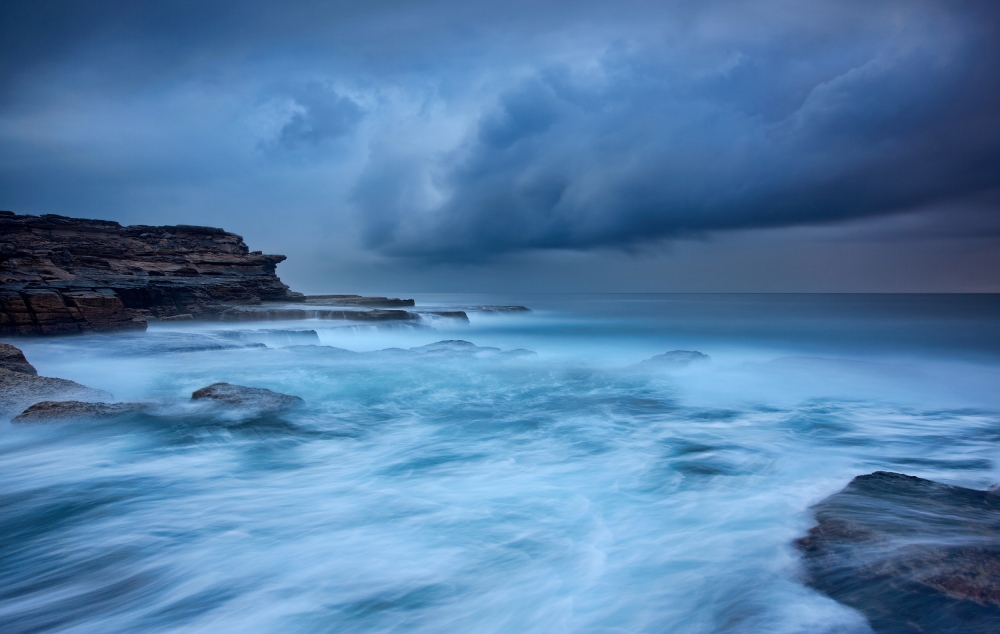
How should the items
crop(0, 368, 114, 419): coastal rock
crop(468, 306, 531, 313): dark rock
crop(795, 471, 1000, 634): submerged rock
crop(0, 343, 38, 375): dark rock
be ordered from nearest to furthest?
crop(795, 471, 1000, 634): submerged rock < crop(0, 368, 114, 419): coastal rock < crop(0, 343, 38, 375): dark rock < crop(468, 306, 531, 313): dark rock

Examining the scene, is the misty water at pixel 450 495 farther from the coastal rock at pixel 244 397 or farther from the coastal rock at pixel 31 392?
the coastal rock at pixel 31 392

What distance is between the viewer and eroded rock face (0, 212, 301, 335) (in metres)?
15.2

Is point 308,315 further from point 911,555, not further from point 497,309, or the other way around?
point 911,555

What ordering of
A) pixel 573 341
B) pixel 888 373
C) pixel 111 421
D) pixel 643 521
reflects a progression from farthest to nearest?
pixel 573 341
pixel 888 373
pixel 111 421
pixel 643 521

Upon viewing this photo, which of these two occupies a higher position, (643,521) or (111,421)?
(111,421)

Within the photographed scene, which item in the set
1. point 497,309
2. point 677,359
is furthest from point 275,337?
point 497,309

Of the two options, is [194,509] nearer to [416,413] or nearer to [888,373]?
[416,413]

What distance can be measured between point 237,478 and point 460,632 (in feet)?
12.2

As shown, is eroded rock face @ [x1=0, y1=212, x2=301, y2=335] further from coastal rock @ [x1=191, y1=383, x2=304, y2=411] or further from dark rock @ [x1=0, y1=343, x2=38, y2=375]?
coastal rock @ [x1=191, y1=383, x2=304, y2=411]

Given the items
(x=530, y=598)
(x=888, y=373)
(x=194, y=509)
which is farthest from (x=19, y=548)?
(x=888, y=373)

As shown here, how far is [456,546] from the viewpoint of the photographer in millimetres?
4352

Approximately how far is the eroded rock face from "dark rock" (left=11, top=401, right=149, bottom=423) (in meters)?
10.5

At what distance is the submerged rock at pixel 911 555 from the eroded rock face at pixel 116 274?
19199 mm

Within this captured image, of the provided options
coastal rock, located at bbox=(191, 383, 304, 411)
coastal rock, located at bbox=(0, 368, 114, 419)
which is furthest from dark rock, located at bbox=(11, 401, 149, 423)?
coastal rock, located at bbox=(191, 383, 304, 411)
